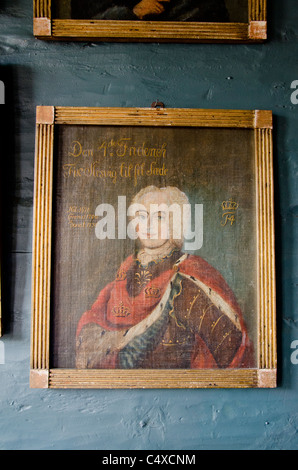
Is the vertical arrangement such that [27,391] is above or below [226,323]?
below

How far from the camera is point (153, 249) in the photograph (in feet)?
4.71

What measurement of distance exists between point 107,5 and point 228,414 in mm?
1850

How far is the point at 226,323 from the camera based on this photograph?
4.69ft

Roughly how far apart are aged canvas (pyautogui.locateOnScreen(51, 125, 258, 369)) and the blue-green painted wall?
0.14 m

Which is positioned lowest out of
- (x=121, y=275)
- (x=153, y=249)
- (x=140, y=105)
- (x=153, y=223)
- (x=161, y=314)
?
(x=161, y=314)

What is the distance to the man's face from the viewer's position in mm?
1439

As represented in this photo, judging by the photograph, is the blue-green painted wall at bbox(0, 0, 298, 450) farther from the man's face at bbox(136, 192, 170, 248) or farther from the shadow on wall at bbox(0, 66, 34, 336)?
the man's face at bbox(136, 192, 170, 248)

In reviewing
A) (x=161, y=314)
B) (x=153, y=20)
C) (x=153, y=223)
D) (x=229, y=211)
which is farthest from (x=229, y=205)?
(x=153, y=20)

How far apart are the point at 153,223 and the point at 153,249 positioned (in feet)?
0.37

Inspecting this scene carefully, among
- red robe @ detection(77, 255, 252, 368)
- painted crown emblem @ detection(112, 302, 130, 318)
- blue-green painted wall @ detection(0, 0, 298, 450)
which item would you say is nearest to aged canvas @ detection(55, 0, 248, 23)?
blue-green painted wall @ detection(0, 0, 298, 450)

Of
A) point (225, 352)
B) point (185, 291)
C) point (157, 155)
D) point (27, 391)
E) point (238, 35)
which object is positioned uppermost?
point (238, 35)

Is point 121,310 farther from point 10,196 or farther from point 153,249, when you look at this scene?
point 10,196

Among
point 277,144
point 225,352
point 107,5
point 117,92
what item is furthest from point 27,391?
point 107,5

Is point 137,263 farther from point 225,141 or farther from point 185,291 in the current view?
point 225,141
